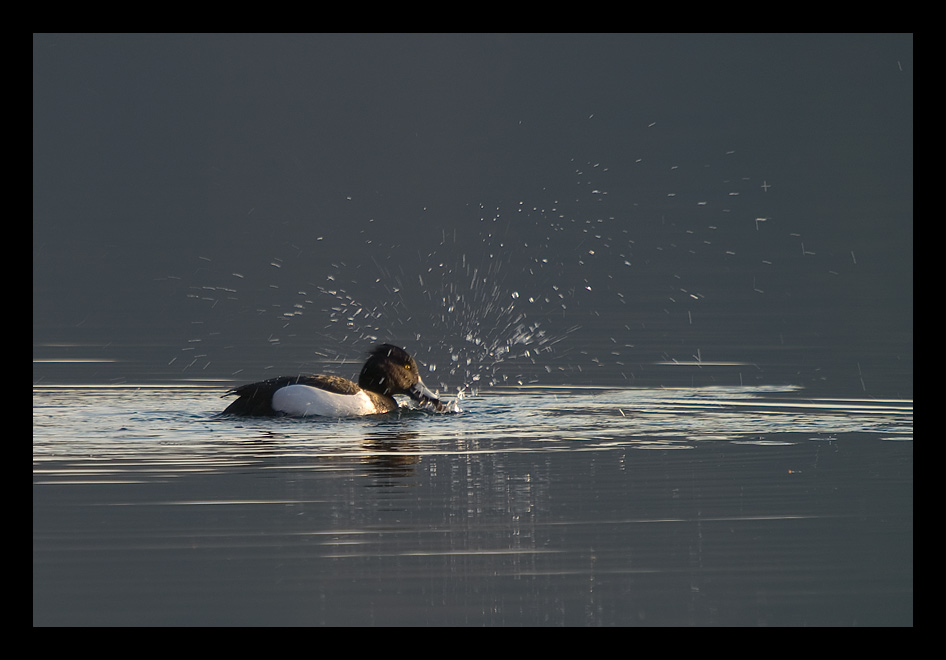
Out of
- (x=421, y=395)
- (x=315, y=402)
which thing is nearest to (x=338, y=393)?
(x=315, y=402)

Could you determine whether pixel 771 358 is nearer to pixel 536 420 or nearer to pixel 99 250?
pixel 536 420

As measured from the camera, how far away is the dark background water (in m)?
18.6

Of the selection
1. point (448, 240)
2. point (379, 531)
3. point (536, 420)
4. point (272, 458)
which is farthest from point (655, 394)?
point (448, 240)

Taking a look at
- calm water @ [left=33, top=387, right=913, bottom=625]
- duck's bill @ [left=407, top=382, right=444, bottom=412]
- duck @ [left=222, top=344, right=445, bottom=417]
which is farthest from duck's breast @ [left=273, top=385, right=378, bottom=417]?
duck's bill @ [left=407, top=382, right=444, bottom=412]

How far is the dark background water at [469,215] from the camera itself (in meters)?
18.6

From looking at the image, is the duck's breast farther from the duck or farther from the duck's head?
the duck's head

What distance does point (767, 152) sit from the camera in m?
60.1

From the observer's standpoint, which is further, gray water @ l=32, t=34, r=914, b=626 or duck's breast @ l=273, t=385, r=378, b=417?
duck's breast @ l=273, t=385, r=378, b=417

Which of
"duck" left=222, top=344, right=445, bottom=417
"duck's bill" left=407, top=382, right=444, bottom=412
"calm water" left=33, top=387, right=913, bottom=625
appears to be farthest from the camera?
"duck's bill" left=407, top=382, right=444, bottom=412

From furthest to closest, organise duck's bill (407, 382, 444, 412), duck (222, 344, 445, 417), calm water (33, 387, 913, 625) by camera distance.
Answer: duck's bill (407, 382, 444, 412)
duck (222, 344, 445, 417)
calm water (33, 387, 913, 625)

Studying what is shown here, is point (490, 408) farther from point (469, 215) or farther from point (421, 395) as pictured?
point (469, 215)

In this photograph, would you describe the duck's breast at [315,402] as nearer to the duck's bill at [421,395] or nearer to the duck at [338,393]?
the duck at [338,393]

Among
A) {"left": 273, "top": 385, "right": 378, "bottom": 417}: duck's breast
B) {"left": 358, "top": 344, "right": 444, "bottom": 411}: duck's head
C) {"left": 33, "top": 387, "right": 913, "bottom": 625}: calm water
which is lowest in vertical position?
{"left": 33, "top": 387, "right": 913, "bottom": 625}: calm water

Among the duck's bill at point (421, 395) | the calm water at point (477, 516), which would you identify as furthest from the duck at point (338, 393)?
the calm water at point (477, 516)
